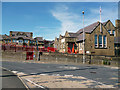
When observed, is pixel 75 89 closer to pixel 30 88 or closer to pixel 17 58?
pixel 30 88

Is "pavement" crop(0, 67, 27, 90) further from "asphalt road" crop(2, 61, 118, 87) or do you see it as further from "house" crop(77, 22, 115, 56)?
"house" crop(77, 22, 115, 56)

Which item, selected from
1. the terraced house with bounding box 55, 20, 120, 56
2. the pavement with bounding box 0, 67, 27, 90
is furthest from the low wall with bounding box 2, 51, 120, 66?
the pavement with bounding box 0, 67, 27, 90

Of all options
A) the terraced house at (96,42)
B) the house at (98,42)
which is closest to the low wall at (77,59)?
the terraced house at (96,42)

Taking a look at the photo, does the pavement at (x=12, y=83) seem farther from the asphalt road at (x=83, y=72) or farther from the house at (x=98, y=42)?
the house at (x=98, y=42)

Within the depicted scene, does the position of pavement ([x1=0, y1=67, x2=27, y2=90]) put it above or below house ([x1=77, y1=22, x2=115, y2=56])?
below

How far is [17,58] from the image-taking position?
35062 millimetres

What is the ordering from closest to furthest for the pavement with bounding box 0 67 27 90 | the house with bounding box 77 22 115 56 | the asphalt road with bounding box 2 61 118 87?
the pavement with bounding box 0 67 27 90 → the asphalt road with bounding box 2 61 118 87 → the house with bounding box 77 22 115 56

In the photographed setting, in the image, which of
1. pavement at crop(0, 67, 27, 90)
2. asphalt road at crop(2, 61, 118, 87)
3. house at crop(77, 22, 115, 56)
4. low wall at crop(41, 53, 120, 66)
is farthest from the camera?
house at crop(77, 22, 115, 56)

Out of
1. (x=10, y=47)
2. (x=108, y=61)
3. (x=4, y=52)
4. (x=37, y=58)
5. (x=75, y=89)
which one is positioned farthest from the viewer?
(x=10, y=47)

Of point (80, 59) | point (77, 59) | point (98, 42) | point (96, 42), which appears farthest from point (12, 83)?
point (98, 42)

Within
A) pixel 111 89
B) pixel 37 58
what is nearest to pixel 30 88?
pixel 111 89

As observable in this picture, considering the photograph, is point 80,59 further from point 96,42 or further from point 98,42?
point 98,42

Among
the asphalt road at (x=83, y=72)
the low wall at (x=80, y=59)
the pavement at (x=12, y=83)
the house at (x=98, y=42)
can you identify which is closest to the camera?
the pavement at (x=12, y=83)

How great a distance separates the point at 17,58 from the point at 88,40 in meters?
22.3
